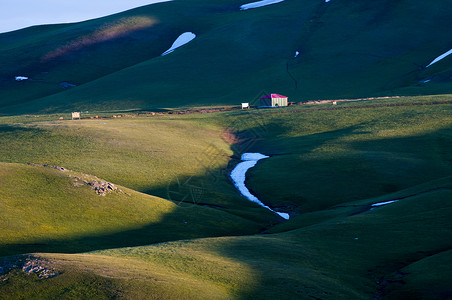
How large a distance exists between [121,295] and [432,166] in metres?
55.4

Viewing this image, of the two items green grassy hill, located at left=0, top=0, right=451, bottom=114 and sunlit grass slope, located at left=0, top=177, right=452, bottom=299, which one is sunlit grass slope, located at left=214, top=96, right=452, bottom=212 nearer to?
sunlit grass slope, located at left=0, top=177, right=452, bottom=299

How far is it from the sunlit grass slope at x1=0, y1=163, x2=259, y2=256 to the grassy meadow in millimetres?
160

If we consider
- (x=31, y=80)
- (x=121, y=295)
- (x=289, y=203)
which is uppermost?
(x=31, y=80)

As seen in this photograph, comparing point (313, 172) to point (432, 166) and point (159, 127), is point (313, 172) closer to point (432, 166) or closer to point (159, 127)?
point (432, 166)

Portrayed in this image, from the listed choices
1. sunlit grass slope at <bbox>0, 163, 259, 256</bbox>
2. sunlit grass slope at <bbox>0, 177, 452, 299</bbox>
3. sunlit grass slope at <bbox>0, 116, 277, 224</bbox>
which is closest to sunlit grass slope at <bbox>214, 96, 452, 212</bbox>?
sunlit grass slope at <bbox>0, 116, 277, 224</bbox>

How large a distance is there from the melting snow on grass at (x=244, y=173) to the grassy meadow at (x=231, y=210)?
127cm

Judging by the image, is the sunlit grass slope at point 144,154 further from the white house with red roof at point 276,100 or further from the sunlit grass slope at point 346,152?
the white house with red roof at point 276,100

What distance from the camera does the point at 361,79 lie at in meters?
161

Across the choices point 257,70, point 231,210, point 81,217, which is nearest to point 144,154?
point 231,210

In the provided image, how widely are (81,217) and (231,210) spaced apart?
1717 cm

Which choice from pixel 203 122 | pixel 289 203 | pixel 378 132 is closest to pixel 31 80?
pixel 203 122

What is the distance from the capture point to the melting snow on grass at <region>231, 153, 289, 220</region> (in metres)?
60.8

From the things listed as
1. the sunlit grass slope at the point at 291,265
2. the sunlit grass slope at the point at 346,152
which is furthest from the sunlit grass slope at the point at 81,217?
the sunlit grass slope at the point at 346,152

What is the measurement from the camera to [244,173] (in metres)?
71.7
